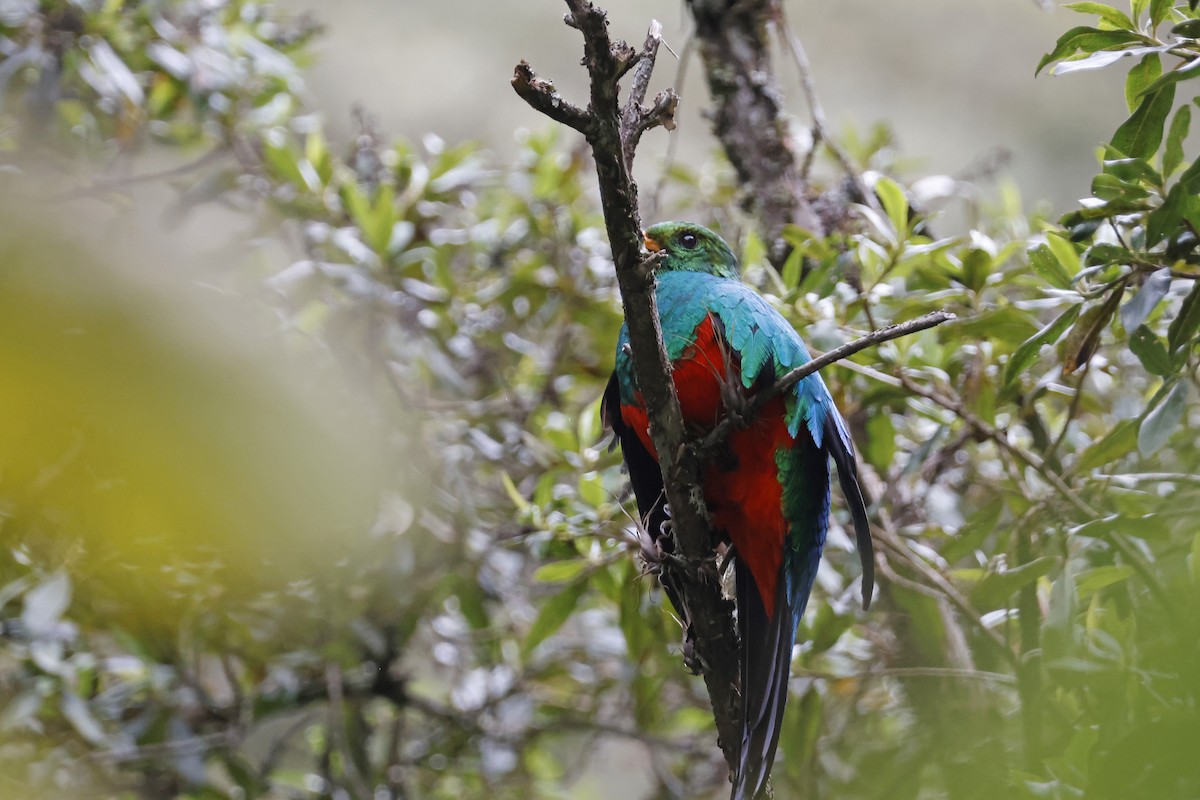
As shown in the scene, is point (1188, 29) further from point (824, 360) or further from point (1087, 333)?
point (824, 360)

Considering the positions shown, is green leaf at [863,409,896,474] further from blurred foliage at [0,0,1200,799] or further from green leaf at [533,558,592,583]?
green leaf at [533,558,592,583]

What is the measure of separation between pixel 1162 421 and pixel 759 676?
98 cm

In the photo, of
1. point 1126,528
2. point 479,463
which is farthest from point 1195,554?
point 479,463

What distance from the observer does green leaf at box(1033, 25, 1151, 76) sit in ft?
6.44

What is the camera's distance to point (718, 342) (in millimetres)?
2340

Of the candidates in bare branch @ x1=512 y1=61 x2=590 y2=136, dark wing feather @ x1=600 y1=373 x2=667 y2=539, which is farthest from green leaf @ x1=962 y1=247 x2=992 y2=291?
bare branch @ x1=512 y1=61 x2=590 y2=136

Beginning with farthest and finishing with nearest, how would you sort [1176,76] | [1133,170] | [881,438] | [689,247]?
[881,438] < [689,247] < [1133,170] < [1176,76]

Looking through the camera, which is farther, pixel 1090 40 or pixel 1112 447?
pixel 1112 447

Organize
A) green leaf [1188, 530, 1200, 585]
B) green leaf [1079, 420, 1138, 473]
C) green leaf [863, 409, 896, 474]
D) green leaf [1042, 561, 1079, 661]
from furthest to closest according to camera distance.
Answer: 1. green leaf [863, 409, 896, 474]
2. green leaf [1079, 420, 1138, 473]
3. green leaf [1188, 530, 1200, 585]
4. green leaf [1042, 561, 1079, 661]

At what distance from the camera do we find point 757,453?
2.37 meters

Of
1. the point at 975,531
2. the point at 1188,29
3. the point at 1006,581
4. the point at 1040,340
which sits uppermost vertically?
the point at 1188,29

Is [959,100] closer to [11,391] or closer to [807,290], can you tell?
[807,290]

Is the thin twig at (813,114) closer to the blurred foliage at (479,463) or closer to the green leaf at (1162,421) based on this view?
the blurred foliage at (479,463)

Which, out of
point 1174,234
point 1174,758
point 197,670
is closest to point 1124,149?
point 1174,234
